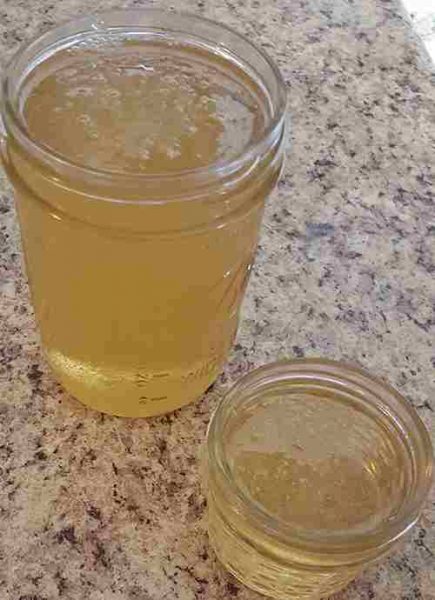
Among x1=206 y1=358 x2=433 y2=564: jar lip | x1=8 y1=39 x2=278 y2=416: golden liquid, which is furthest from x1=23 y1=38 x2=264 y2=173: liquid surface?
x1=206 y1=358 x2=433 y2=564: jar lip

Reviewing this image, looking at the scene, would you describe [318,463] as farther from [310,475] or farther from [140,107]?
[140,107]

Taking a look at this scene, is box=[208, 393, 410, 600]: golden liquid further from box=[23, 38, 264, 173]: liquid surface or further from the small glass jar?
box=[23, 38, 264, 173]: liquid surface

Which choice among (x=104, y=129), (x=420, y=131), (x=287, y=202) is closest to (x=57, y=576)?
(x=104, y=129)

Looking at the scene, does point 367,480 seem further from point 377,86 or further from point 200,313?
point 377,86

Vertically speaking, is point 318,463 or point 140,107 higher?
point 140,107

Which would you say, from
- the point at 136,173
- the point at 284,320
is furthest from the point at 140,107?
the point at 284,320

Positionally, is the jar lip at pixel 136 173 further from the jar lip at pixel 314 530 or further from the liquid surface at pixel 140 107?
the jar lip at pixel 314 530
